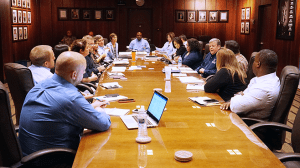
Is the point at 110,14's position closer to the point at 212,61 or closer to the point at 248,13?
the point at 248,13

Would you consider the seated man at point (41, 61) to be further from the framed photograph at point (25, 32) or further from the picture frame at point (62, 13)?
the picture frame at point (62, 13)

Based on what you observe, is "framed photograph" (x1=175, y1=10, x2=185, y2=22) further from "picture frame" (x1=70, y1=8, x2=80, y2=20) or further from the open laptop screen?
the open laptop screen

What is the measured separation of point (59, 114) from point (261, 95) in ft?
6.18

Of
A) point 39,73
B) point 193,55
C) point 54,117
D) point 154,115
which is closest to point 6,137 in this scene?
point 54,117

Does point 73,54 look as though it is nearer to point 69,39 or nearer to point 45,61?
point 45,61

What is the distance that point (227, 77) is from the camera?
3578 mm

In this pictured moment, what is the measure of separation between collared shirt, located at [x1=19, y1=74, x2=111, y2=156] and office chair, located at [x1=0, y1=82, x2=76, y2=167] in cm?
11

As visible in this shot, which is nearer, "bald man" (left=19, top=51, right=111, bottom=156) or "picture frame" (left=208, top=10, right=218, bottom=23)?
"bald man" (left=19, top=51, right=111, bottom=156)

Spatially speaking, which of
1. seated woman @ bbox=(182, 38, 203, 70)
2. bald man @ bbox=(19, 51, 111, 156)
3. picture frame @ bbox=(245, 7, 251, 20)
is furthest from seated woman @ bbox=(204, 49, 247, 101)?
picture frame @ bbox=(245, 7, 251, 20)

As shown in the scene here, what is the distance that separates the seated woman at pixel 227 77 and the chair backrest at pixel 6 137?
2.28 meters

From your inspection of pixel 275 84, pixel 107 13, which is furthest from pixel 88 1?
pixel 275 84

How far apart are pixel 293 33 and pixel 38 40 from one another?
9.68m

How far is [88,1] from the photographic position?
1308 cm

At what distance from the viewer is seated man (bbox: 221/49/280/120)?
115 inches
